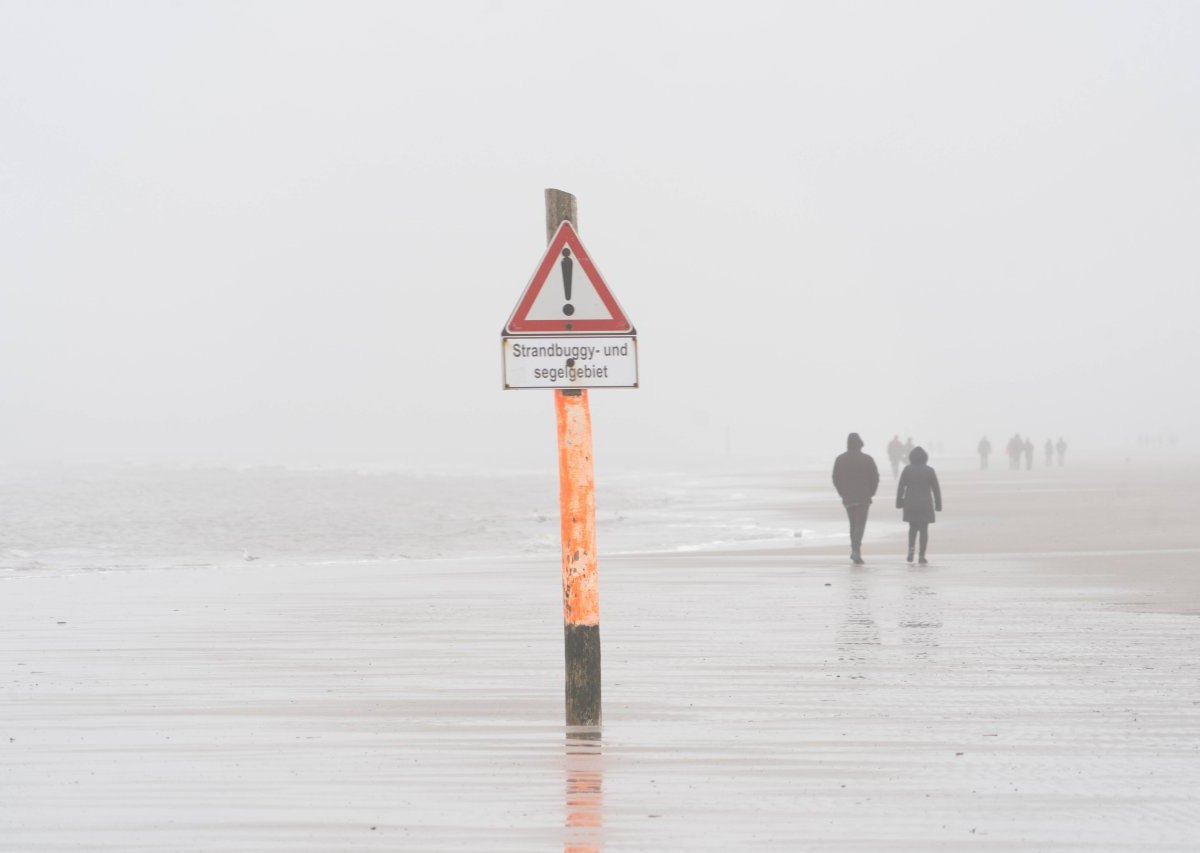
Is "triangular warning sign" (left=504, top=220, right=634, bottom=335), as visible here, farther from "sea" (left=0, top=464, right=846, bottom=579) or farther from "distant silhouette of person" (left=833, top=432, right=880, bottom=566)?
"sea" (left=0, top=464, right=846, bottom=579)

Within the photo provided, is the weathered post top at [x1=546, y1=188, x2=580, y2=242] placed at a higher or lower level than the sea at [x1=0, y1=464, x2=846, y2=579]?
higher

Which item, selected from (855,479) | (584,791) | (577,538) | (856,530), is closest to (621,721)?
(577,538)

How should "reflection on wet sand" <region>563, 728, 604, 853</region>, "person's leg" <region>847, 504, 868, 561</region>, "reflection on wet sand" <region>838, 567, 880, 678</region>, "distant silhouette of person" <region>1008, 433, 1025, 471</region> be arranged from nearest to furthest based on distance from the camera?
"reflection on wet sand" <region>563, 728, 604, 853</region> < "reflection on wet sand" <region>838, 567, 880, 678</region> < "person's leg" <region>847, 504, 868, 561</region> < "distant silhouette of person" <region>1008, 433, 1025, 471</region>

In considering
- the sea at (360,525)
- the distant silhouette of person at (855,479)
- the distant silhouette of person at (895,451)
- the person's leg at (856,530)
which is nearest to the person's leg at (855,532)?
the person's leg at (856,530)

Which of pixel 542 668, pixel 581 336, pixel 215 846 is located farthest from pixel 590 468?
pixel 542 668

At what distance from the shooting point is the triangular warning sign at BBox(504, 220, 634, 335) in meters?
6.70

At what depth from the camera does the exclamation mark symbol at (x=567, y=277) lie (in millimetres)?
6723

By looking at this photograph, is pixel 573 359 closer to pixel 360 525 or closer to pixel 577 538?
pixel 577 538

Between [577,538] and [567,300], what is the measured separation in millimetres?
1163

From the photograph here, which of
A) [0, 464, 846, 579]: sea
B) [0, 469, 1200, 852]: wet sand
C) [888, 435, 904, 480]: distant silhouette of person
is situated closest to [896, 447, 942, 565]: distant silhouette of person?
[0, 469, 1200, 852]: wet sand

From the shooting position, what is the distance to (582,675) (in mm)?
7207

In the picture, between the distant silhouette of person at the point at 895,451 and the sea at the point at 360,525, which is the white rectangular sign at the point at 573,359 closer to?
the sea at the point at 360,525

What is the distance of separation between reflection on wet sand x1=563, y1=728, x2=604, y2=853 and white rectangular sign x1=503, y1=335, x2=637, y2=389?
1.78 meters

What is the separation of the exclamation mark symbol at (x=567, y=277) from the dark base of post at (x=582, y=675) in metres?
1.61
